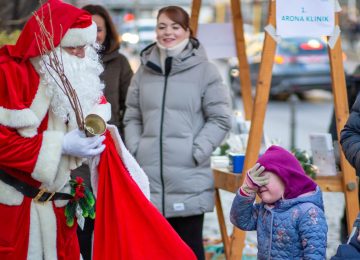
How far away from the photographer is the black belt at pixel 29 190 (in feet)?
14.4

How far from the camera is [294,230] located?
4.48 meters

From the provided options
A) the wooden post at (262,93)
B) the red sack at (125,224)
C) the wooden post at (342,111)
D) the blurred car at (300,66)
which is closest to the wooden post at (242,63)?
the wooden post at (342,111)

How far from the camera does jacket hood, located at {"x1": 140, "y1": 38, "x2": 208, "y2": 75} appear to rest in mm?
5926

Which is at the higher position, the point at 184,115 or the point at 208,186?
the point at 184,115

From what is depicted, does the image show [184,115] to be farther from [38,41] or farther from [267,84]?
[38,41]

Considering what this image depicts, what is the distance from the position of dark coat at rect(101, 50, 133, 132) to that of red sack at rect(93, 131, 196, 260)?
1.90 m

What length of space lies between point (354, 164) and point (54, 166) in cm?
154

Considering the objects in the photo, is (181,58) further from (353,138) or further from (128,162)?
(353,138)

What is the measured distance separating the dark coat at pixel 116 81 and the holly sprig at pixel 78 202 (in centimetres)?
172

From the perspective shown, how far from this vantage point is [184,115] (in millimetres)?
5887

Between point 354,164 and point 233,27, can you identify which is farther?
point 233,27

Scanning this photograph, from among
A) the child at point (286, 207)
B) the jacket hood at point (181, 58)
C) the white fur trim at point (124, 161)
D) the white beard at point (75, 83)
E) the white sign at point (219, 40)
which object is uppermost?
the white sign at point (219, 40)

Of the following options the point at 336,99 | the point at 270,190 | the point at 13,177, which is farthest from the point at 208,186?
the point at 13,177

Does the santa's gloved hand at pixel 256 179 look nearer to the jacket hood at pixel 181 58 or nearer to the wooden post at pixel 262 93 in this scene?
the wooden post at pixel 262 93
